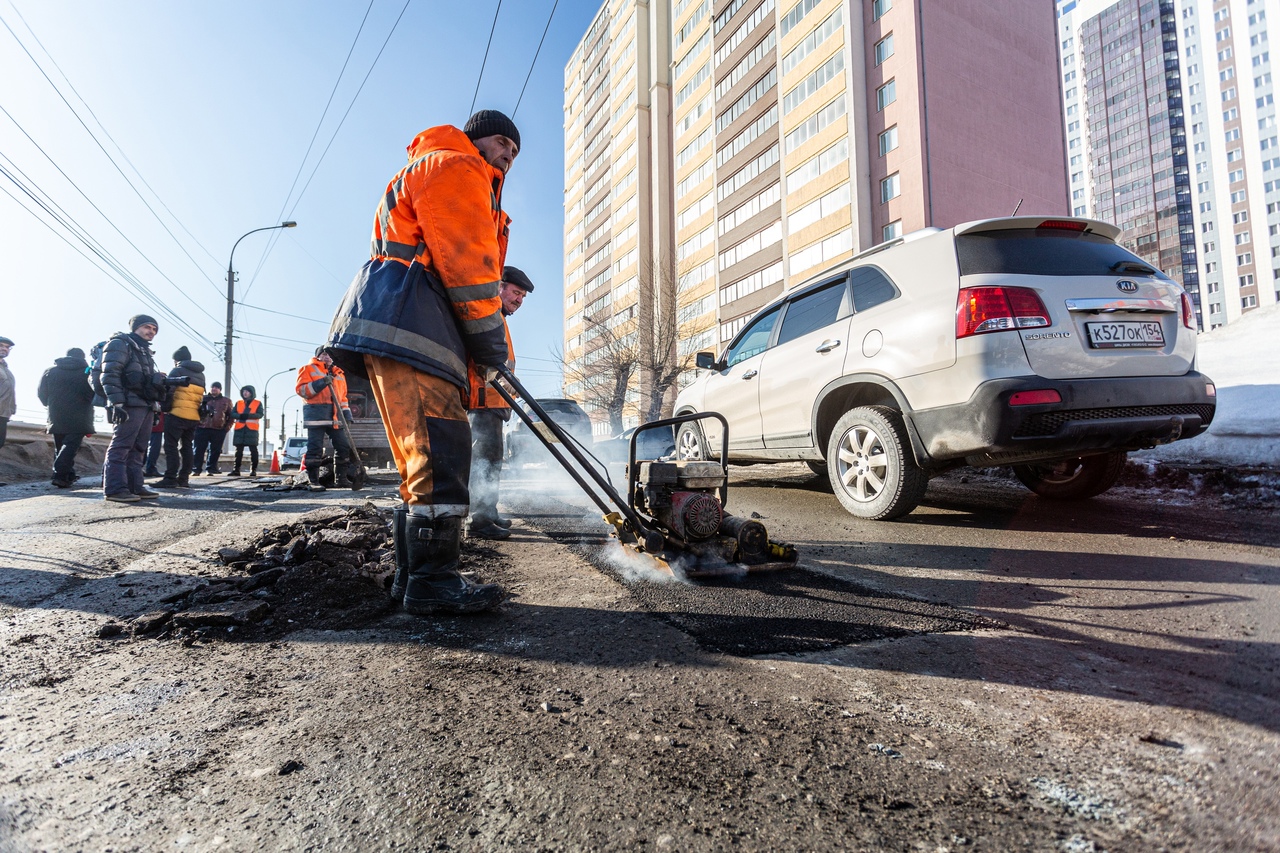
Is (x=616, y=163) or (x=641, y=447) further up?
(x=616, y=163)

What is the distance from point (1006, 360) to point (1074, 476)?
70.6 inches

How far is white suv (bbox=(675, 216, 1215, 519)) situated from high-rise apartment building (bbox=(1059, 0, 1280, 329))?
96905mm

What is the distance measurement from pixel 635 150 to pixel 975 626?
2088 inches

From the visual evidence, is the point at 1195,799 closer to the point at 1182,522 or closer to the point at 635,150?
the point at 1182,522

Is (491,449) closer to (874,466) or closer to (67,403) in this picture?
(874,466)

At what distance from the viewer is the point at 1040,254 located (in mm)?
3381

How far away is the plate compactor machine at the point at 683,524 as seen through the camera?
2.68m

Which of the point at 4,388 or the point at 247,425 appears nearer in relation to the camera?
the point at 4,388

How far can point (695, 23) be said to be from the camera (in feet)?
145

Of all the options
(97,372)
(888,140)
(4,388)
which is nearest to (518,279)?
(97,372)

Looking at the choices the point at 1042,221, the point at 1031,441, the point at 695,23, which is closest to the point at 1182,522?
the point at 1031,441

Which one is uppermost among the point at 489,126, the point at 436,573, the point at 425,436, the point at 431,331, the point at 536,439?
the point at 489,126

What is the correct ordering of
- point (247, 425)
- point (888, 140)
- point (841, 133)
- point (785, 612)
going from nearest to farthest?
point (785, 612)
point (247, 425)
point (888, 140)
point (841, 133)

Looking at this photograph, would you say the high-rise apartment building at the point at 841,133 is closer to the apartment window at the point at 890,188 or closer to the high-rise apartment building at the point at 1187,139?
the apartment window at the point at 890,188
